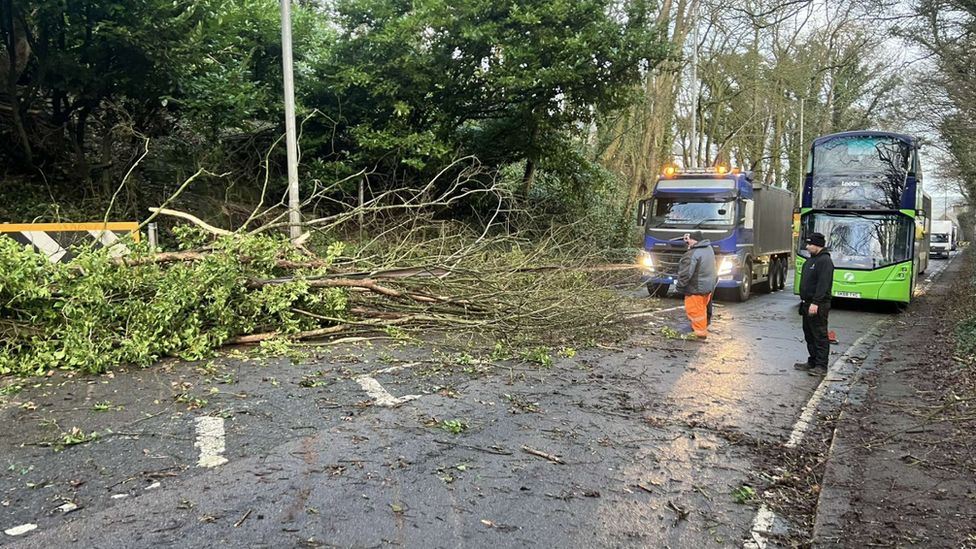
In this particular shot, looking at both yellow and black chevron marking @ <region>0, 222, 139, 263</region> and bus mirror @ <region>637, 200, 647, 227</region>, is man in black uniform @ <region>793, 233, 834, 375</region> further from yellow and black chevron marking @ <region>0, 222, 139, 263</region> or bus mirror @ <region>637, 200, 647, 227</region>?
yellow and black chevron marking @ <region>0, 222, 139, 263</region>

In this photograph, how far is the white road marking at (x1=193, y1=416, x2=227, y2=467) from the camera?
430 centimetres

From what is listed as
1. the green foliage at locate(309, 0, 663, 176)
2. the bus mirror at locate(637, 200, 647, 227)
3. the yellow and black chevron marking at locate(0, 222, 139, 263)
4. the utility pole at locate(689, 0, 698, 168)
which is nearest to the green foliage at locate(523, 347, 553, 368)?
the yellow and black chevron marking at locate(0, 222, 139, 263)

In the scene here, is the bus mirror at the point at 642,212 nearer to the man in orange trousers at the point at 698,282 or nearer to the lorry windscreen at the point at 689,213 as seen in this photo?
the lorry windscreen at the point at 689,213

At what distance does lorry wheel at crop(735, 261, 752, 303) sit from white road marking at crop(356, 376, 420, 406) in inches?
437

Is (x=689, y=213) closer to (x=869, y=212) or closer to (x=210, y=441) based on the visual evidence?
(x=869, y=212)

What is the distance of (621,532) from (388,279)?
5.49 meters

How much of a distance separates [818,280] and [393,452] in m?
5.75

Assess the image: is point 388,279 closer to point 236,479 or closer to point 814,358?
point 236,479

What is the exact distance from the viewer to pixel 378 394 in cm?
600

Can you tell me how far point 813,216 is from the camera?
14.3 meters

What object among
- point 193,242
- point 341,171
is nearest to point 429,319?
point 193,242

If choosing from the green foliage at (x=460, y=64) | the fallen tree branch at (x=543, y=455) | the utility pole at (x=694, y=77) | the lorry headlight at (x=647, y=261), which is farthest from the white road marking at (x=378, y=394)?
the utility pole at (x=694, y=77)

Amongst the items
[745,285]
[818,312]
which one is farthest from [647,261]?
[818,312]

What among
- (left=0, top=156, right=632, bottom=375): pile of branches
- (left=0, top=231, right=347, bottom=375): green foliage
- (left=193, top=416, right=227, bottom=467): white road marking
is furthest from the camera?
(left=0, top=156, right=632, bottom=375): pile of branches
